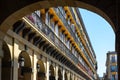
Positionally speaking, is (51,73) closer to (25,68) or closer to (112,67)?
(25,68)

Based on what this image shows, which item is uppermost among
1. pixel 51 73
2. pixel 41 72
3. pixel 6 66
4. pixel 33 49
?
pixel 33 49

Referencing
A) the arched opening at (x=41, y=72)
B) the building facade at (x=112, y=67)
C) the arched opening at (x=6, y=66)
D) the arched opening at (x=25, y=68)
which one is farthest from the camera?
the building facade at (x=112, y=67)

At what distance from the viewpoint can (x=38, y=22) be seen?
22.3 meters

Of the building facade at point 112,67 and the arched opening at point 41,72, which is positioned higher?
the building facade at point 112,67

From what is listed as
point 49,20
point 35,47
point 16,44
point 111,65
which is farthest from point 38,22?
point 111,65

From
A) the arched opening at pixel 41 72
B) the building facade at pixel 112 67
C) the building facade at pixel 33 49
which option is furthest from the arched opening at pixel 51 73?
the building facade at pixel 112 67

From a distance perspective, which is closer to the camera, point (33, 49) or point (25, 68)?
point (25, 68)

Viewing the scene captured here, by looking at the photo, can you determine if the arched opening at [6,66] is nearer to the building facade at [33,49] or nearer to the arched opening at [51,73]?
Result: the building facade at [33,49]

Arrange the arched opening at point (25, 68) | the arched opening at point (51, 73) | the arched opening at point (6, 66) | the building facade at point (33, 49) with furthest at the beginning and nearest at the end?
the arched opening at point (51, 73) < the arched opening at point (25, 68) < the building facade at point (33, 49) < the arched opening at point (6, 66)

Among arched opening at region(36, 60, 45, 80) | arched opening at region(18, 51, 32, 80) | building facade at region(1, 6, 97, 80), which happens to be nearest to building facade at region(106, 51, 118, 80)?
building facade at region(1, 6, 97, 80)

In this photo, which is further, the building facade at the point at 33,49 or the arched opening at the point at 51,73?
the arched opening at the point at 51,73

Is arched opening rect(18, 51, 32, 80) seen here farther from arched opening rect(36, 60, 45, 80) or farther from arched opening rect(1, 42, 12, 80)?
arched opening rect(1, 42, 12, 80)

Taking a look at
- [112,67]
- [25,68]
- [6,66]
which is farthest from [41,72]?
[112,67]

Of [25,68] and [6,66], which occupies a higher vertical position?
[25,68]
